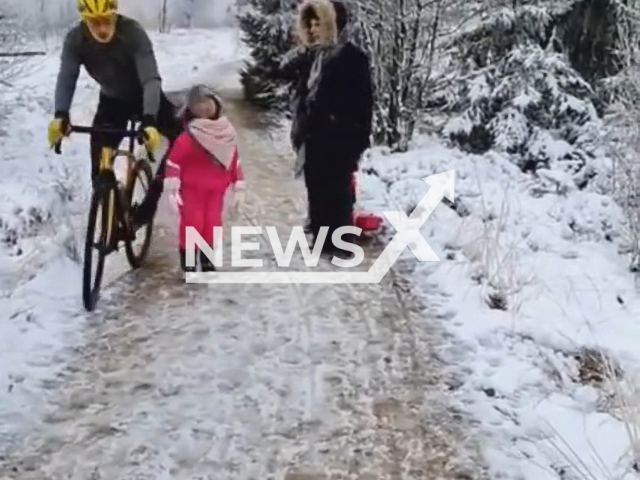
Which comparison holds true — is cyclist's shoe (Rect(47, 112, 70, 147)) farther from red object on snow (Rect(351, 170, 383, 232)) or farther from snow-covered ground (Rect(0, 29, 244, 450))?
red object on snow (Rect(351, 170, 383, 232))

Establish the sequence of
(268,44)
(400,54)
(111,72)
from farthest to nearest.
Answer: (268,44) < (400,54) < (111,72)

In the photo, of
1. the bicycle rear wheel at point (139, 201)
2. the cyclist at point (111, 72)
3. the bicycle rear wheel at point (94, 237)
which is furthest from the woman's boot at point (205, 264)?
the cyclist at point (111, 72)

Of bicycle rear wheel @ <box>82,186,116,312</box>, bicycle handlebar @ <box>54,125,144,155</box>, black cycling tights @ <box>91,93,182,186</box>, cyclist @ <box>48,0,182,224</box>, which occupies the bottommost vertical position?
bicycle rear wheel @ <box>82,186,116,312</box>

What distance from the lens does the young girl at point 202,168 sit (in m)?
6.52

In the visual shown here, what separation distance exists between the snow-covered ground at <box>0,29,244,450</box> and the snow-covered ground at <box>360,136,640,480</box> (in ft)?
7.93

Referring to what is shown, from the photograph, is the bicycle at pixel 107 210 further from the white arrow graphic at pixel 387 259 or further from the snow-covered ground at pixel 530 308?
the snow-covered ground at pixel 530 308

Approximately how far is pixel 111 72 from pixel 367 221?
287 centimetres

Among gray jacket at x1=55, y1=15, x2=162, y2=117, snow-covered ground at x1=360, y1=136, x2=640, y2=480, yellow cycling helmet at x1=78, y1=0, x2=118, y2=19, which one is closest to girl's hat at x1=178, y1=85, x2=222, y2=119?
gray jacket at x1=55, y1=15, x2=162, y2=117

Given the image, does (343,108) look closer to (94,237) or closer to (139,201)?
(139,201)

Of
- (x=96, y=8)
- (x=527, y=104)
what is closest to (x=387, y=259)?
(x=96, y=8)

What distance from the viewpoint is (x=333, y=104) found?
7.07 metres

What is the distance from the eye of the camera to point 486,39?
13.6 m

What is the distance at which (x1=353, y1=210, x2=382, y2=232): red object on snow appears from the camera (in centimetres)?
809

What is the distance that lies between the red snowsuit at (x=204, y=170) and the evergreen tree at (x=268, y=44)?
1218 centimetres
